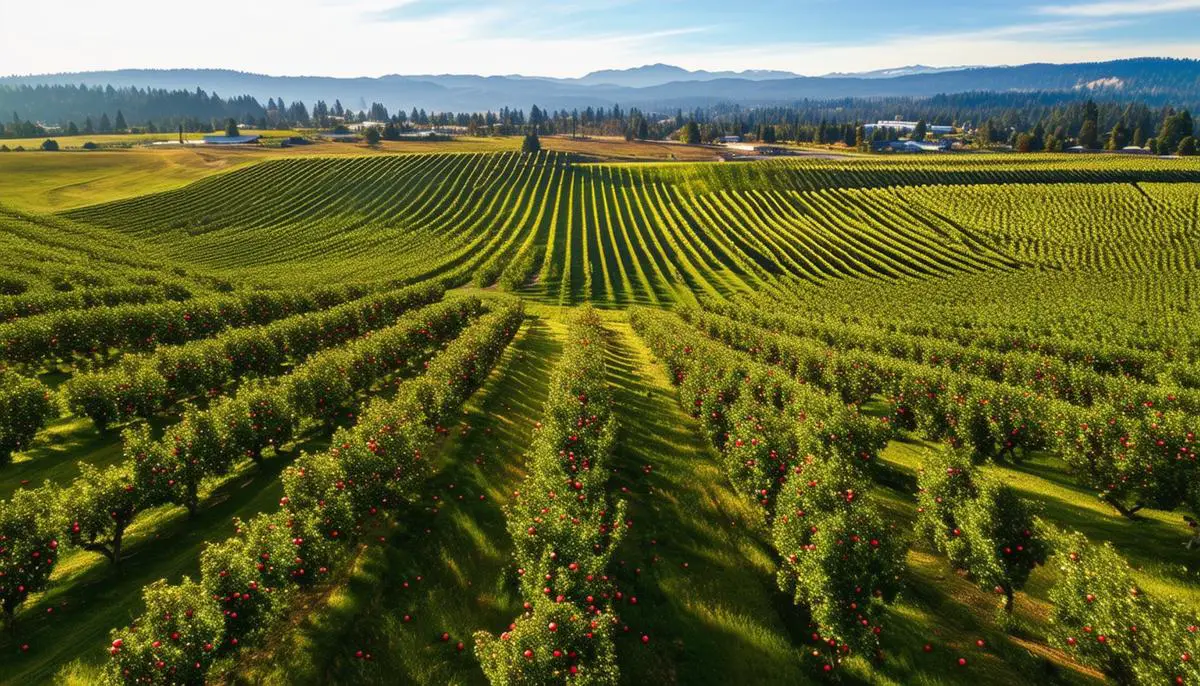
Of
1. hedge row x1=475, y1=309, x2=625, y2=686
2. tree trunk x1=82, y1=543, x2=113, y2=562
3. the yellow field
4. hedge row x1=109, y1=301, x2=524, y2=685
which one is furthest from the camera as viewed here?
the yellow field

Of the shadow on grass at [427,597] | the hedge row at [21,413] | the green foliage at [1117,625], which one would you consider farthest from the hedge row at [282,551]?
the green foliage at [1117,625]


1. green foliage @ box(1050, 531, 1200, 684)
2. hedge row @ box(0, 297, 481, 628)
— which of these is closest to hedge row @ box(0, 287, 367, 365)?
hedge row @ box(0, 297, 481, 628)

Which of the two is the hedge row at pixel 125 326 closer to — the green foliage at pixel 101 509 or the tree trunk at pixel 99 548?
the green foliage at pixel 101 509

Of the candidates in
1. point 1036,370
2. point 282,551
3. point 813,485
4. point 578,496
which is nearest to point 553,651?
point 578,496

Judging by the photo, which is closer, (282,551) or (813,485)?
(282,551)

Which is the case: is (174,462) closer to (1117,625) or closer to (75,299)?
(1117,625)

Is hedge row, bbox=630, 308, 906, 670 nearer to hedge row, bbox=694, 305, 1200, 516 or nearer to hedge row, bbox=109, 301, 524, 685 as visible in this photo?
hedge row, bbox=694, 305, 1200, 516
